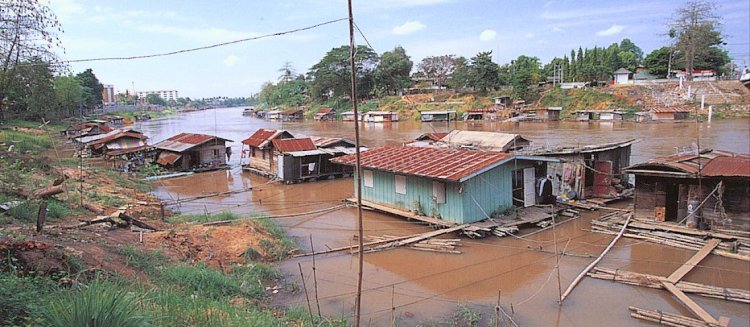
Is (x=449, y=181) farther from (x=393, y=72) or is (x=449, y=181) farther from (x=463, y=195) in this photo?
(x=393, y=72)

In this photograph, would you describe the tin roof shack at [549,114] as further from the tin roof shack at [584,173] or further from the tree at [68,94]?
the tree at [68,94]

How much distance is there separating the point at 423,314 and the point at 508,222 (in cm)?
578

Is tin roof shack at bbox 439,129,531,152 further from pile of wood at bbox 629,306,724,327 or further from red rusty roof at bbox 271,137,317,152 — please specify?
pile of wood at bbox 629,306,724,327

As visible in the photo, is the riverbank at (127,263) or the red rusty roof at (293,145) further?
the red rusty roof at (293,145)

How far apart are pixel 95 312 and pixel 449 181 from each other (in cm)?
996

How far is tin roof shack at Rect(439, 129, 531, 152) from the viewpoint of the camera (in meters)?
18.9

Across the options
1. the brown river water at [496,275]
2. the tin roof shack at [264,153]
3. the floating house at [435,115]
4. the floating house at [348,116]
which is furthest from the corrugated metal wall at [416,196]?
the floating house at [348,116]

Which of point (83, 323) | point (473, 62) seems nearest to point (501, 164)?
point (83, 323)

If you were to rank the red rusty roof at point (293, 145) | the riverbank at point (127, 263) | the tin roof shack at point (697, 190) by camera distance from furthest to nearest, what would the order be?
the red rusty roof at point (293, 145) → the tin roof shack at point (697, 190) → the riverbank at point (127, 263)

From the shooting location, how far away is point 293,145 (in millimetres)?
23297

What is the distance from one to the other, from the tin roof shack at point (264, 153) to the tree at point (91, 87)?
60808 mm

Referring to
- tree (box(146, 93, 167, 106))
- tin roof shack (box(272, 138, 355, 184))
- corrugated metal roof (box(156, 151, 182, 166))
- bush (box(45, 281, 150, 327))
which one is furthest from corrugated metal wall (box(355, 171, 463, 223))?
tree (box(146, 93, 167, 106))

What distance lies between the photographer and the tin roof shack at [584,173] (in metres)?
16.1

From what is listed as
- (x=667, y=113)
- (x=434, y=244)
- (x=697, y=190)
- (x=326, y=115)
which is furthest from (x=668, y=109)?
(x=326, y=115)
